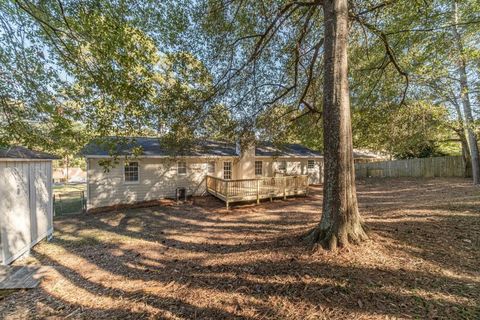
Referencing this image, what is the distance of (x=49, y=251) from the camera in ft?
21.2

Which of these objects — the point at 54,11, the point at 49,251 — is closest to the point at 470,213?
the point at 54,11

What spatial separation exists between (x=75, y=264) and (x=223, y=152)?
1077cm

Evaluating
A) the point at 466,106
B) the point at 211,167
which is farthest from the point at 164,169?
the point at 466,106

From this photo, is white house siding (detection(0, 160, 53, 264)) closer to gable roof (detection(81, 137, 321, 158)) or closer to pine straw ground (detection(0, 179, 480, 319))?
pine straw ground (detection(0, 179, 480, 319))

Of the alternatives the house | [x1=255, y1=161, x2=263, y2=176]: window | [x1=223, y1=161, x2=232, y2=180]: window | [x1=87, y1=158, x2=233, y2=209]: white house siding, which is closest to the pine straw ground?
the house

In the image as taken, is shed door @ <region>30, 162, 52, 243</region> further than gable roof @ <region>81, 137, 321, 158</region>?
No

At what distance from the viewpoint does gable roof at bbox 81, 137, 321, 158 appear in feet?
24.1

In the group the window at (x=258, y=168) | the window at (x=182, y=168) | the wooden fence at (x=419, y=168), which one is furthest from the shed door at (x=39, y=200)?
the wooden fence at (x=419, y=168)

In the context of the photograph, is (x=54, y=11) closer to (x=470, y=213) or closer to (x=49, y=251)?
(x=49, y=251)

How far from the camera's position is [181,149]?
24.5 ft

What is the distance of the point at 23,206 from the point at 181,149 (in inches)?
181

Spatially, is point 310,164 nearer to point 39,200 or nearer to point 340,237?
point 340,237

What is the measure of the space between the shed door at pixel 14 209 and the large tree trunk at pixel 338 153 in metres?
7.25

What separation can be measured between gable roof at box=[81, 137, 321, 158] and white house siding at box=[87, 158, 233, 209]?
1.73 ft
